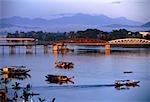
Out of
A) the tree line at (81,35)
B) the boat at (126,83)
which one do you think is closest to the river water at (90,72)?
the boat at (126,83)

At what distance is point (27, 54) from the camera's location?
15.1ft

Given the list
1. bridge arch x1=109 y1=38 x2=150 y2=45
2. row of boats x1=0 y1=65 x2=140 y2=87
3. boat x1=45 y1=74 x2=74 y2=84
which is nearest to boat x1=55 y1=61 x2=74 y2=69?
row of boats x1=0 y1=65 x2=140 y2=87

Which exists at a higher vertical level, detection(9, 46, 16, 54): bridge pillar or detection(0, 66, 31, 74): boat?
detection(9, 46, 16, 54): bridge pillar

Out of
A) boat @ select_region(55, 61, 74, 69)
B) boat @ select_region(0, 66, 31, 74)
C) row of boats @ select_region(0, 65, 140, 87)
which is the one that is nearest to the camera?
boat @ select_region(0, 66, 31, 74)

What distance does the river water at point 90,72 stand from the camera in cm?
386

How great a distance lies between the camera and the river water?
152 inches

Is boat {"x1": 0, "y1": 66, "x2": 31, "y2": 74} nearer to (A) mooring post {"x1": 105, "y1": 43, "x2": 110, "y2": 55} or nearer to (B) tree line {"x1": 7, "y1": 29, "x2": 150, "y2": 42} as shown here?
(B) tree line {"x1": 7, "y1": 29, "x2": 150, "y2": 42}

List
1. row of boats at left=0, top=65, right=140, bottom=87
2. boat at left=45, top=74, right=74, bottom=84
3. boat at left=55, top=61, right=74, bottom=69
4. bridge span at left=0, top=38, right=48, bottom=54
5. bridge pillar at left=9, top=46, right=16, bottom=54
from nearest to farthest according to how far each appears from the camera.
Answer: row of boats at left=0, top=65, right=140, bottom=87 → bridge span at left=0, top=38, right=48, bottom=54 → boat at left=45, top=74, right=74, bottom=84 → bridge pillar at left=9, top=46, right=16, bottom=54 → boat at left=55, top=61, right=74, bottom=69

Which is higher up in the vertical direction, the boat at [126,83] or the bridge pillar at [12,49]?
the bridge pillar at [12,49]

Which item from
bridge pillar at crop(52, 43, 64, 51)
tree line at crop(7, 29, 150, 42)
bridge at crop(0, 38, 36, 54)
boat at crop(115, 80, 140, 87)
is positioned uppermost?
tree line at crop(7, 29, 150, 42)

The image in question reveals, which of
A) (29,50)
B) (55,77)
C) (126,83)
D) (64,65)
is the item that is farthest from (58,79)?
(126,83)

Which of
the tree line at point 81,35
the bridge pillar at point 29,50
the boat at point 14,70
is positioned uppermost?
the tree line at point 81,35

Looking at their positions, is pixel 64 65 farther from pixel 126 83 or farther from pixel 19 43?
pixel 126 83

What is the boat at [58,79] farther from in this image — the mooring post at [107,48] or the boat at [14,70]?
the mooring post at [107,48]
